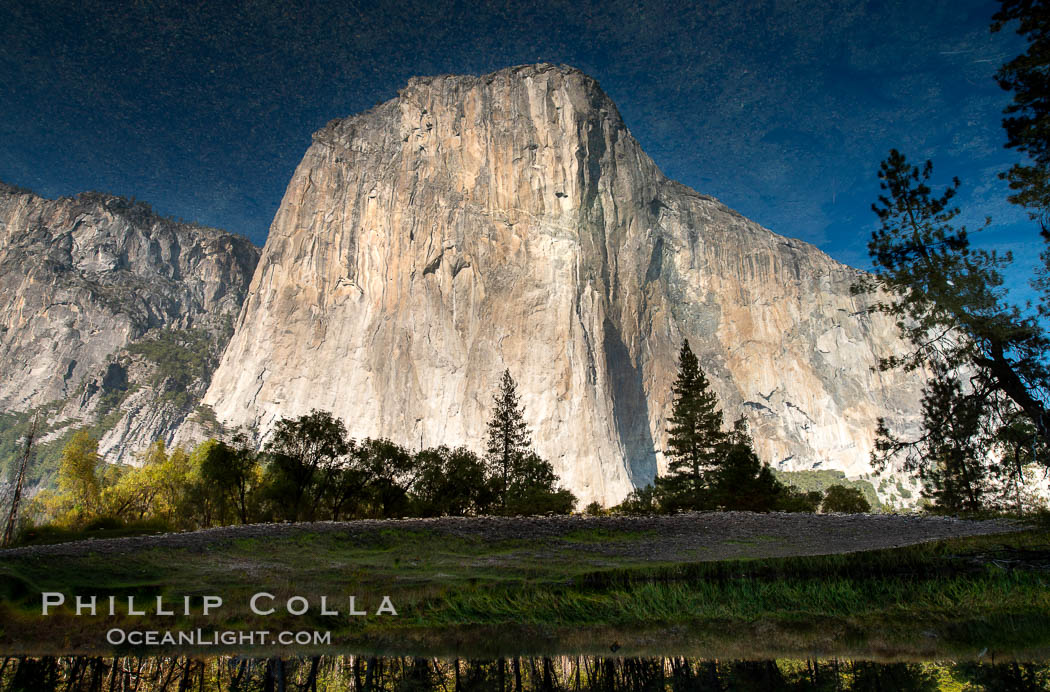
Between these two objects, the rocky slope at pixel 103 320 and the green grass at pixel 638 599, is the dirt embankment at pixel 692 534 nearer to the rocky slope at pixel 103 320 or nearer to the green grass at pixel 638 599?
the green grass at pixel 638 599

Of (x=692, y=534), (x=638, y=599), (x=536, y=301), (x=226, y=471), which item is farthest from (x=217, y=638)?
(x=536, y=301)

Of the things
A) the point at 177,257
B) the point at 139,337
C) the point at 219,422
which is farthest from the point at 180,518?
the point at 177,257

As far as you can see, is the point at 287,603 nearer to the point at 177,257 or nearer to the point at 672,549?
the point at 672,549

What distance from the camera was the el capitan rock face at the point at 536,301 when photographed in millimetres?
95875

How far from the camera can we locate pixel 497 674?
4.17m

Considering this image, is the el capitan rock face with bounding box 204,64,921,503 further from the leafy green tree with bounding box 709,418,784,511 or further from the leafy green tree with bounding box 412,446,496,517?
the leafy green tree with bounding box 709,418,784,511

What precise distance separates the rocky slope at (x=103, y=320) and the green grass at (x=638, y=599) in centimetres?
14553

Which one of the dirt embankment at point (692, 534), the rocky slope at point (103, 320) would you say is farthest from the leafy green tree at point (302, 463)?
the rocky slope at point (103, 320)

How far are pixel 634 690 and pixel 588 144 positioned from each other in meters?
113

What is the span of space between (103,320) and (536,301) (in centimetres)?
13734

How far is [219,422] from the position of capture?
357ft

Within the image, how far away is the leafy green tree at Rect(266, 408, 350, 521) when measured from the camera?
31.9 metres

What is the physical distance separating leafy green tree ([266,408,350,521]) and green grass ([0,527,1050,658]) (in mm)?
22758

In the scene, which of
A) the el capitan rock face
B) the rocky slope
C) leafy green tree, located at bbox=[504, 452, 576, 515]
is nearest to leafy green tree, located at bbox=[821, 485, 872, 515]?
leafy green tree, located at bbox=[504, 452, 576, 515]
